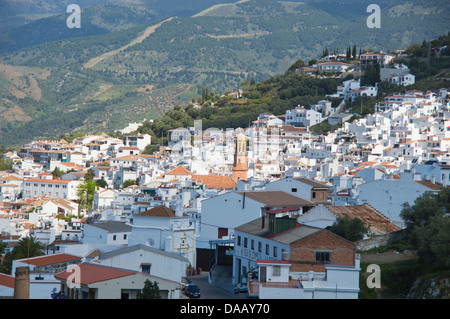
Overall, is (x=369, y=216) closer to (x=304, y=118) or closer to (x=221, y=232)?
(x=221, y=232)

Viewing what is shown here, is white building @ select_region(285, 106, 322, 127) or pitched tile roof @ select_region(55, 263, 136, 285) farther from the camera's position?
white building @ select_region(285, 106, 322, 127)

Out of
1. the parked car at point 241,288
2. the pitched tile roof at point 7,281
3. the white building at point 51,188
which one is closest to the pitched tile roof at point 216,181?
the white building at point 51,188

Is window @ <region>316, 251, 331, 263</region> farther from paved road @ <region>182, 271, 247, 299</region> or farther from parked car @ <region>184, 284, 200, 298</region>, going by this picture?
parked car @ <region>184, 284, 200, 298</region>

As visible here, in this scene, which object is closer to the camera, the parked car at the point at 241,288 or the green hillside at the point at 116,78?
the parked car at the point at 241,288

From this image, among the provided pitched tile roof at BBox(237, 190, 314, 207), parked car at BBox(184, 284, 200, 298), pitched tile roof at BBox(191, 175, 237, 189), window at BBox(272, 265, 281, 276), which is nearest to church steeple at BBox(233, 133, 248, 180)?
pitched tile roof at BBox(191, 175, 237, 189)

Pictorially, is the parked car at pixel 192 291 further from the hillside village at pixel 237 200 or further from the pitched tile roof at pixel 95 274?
the pitched tile roof at pixel 95 274

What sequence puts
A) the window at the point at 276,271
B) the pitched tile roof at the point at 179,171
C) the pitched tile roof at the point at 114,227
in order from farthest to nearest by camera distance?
the pitched tile roof at the point at 179,171 < the pitched tile roof at the point at 114,227 < the window at the point at 276,271
